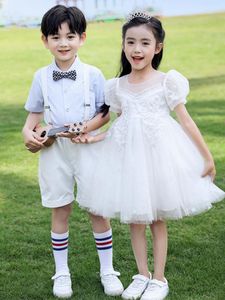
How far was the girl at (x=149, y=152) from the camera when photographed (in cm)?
287

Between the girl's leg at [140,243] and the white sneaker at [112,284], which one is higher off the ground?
the girl's leg at [140,243]

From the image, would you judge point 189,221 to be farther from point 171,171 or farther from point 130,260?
point 171,171

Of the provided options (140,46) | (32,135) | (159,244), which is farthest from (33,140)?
(159,244)

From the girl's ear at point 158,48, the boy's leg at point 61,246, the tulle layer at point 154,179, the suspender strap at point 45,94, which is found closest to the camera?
the tulle layer at point 154,179

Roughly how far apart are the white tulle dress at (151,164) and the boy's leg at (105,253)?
232mm

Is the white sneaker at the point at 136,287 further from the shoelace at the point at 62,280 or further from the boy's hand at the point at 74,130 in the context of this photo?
the boy's hand at the point at 74,130

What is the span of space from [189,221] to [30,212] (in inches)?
43.6

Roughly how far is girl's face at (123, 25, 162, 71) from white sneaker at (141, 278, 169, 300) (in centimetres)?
100

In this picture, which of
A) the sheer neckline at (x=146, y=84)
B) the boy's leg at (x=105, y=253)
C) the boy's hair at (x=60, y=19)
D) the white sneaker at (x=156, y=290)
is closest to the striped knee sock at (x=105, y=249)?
the boy's leg at (x=105, y=253)

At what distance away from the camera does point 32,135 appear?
3.09 metres

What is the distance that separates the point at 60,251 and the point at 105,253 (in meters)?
0.22

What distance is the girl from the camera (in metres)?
2.87

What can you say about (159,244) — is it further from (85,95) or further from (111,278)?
(85,95)

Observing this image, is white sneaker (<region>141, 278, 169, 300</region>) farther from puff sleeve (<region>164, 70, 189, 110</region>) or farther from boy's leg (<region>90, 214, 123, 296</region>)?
puff sleeve (<region>164, 70, 189, 110</region>)
